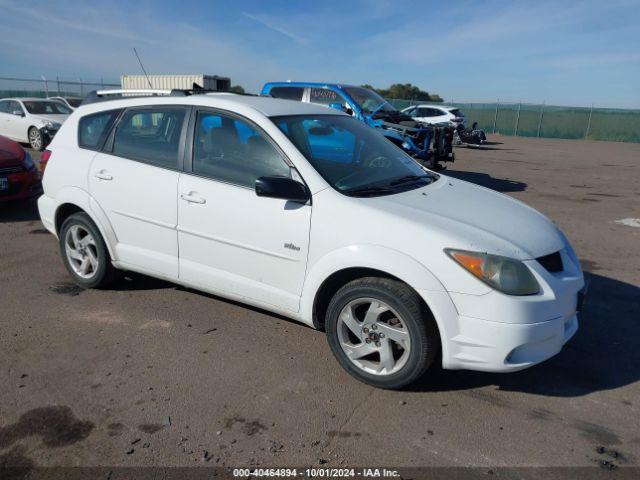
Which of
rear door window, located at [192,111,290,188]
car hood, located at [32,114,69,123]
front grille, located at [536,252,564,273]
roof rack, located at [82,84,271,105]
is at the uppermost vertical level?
roof rack, located at [82,84,271,105]

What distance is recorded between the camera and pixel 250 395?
3.19m

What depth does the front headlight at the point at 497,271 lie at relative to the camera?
2.90 m

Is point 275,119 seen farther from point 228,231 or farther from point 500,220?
point 500,220

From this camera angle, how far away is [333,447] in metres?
2.74

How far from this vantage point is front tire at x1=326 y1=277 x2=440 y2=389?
9.96ft

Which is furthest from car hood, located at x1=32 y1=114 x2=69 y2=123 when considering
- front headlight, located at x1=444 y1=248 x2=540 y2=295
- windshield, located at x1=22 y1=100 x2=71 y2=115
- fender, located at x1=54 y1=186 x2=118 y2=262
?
front headlight, located at x1=444 y1=248 x2=540 y2=295

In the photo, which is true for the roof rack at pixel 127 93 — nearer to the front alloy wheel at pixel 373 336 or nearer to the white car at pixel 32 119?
the front alloy wheel at pixel 373 336

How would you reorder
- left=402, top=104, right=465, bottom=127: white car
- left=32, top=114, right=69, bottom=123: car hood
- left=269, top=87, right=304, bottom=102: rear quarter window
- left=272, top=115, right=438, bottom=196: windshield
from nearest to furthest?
left=272, top=115, right=438, bottom=196: windshield
left=269, top=87, right=304, bottom=102: rear quarter window
left=32, top=114, right=69, bottom=123: car hood
left=402, top=104, right=465, bottom=127: white car

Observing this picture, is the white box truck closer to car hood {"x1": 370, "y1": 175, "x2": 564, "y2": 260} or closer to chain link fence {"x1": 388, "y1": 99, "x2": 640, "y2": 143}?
car hood {"x1": 370, "y1": 175, "x2": 564, "y2": 260}

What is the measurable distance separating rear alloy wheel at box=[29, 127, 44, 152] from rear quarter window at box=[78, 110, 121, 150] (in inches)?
463

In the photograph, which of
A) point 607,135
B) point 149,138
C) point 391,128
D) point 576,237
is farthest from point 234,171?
point 607,135

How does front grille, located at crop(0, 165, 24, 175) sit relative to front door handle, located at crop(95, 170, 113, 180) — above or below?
below

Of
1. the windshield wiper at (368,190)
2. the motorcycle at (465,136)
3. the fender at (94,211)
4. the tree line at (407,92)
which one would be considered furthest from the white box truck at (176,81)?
the tree line at (407,92)

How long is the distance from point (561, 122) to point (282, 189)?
3794cm
